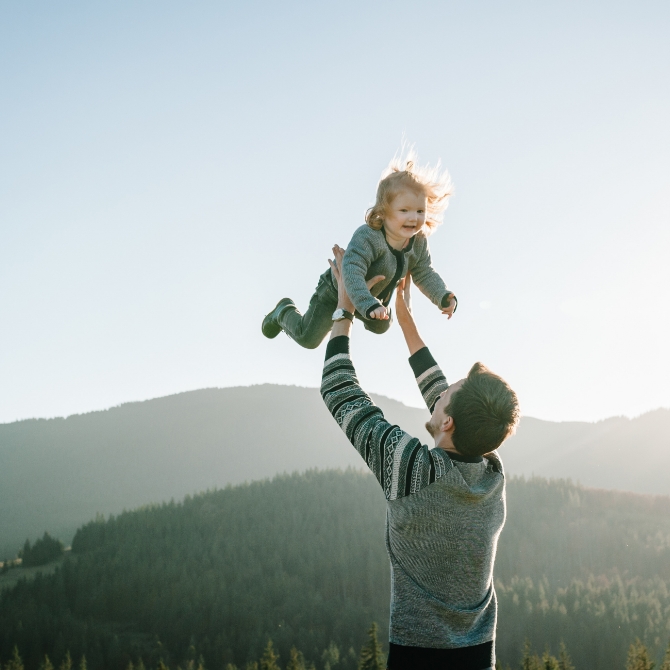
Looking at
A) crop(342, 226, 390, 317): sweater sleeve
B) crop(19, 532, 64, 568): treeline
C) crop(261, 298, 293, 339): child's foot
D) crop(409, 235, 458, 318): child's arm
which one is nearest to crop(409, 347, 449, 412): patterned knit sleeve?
crop(342, 226, 390, 317): sweater sleeve

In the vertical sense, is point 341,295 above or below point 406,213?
below

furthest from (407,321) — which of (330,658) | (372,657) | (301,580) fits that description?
(301,580)

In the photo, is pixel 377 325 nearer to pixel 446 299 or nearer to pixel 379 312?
pixel 446 299

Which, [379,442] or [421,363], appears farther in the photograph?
[421,363]

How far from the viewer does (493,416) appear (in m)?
2.68

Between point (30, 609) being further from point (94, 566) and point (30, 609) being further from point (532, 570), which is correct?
point (532, 570)

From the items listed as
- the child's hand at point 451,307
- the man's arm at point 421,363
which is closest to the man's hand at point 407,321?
the man's arm at point 421,363

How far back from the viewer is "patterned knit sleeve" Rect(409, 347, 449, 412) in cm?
346

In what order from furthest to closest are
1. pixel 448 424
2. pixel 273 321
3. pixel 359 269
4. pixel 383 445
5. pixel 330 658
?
1. pixel 330 658
2. pixel 273 321
3. pixel 359 269
4. pixel 448 424
5. pixel 383 445

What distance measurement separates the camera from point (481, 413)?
2674 millimetres

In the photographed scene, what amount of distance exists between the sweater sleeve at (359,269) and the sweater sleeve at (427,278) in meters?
0.29

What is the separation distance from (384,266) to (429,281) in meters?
0.35

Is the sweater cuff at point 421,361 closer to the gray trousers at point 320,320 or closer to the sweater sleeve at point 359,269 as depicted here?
the sweater sleeve at point 359,269

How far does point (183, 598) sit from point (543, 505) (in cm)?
5510
